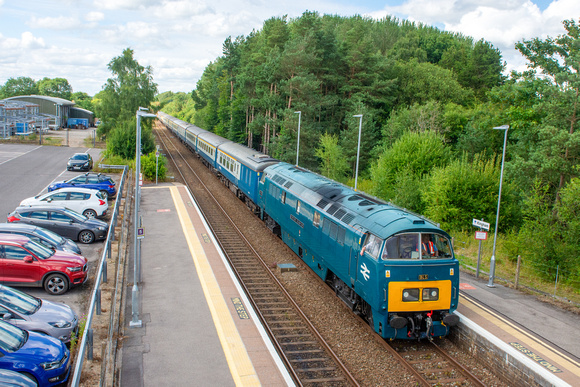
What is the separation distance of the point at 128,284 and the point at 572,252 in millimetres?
17085

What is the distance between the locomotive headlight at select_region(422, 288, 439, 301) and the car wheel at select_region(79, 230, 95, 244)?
561 inches

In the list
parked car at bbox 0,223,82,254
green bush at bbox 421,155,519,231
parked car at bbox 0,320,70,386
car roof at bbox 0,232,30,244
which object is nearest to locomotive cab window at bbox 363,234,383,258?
parked car at bbox 0,320,70,386

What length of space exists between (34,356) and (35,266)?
18.0ft

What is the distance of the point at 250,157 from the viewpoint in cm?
2784

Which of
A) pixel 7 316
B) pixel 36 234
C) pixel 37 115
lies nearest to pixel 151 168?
pixel 36 234

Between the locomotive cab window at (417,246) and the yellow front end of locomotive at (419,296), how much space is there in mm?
667

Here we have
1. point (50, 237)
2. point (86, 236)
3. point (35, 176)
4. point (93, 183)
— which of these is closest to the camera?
point (50, 237)

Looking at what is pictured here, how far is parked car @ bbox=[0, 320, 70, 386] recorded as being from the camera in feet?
27.3

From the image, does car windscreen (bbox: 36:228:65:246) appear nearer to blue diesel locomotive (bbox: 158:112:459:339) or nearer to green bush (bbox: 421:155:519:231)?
blue diesel locomotive (bbox: 158:112:459:339)

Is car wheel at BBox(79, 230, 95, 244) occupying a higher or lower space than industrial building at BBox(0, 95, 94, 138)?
lower

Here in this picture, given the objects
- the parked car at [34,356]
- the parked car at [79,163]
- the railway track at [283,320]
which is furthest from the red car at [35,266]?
the parked car at [79,163]

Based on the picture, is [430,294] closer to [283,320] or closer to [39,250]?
[283,320]

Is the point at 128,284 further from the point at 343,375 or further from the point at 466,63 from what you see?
the point at 466,63

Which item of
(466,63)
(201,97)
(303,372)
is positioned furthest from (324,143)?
(201,97)
